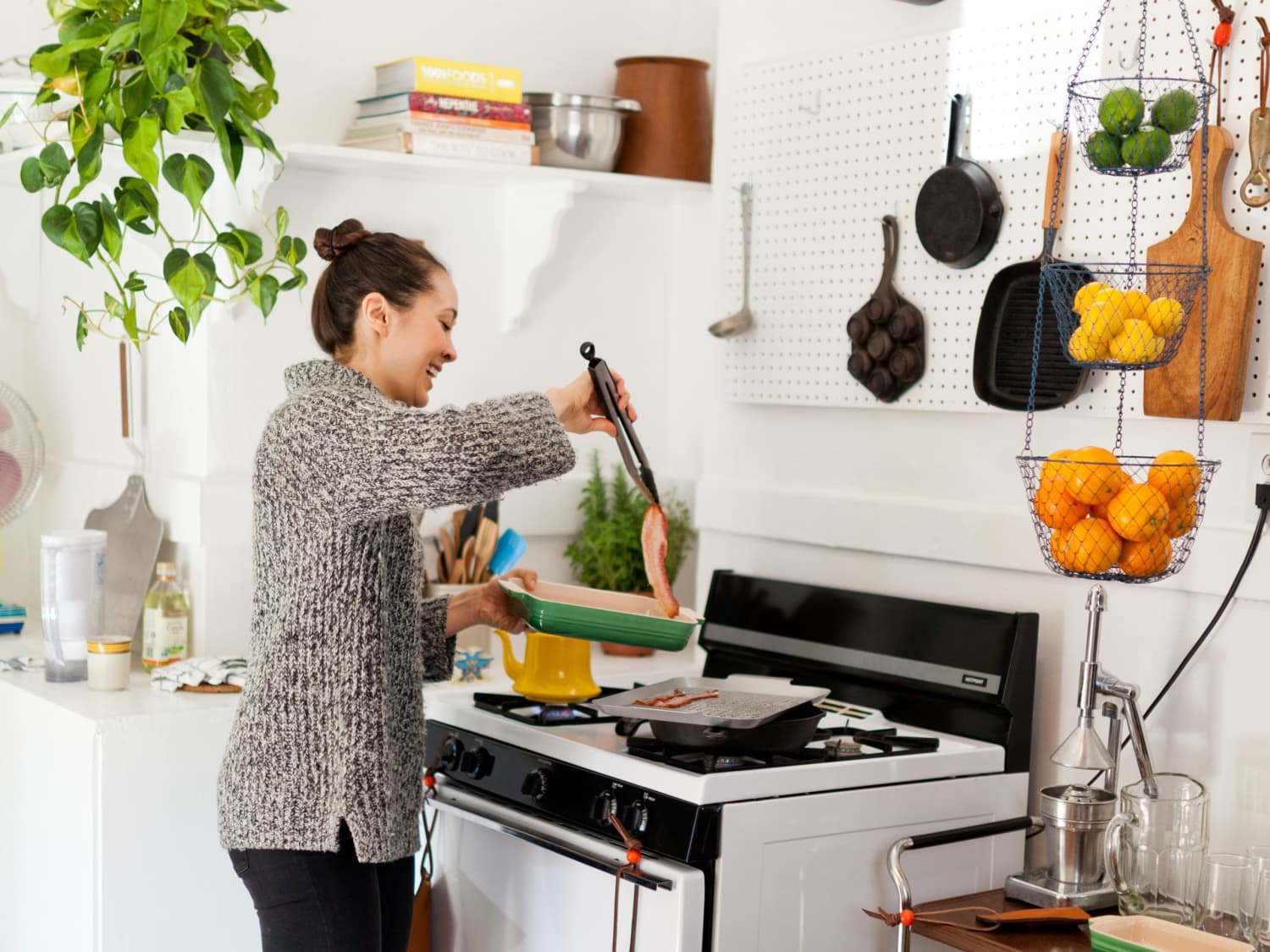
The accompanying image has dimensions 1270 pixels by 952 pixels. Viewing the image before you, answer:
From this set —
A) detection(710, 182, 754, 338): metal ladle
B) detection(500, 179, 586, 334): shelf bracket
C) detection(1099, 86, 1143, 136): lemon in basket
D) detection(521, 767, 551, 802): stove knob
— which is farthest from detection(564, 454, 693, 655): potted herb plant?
detection(1099, 86, 1143, 136): lemon in basket

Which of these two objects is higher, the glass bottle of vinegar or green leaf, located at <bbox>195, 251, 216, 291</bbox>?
green leaf, located at <bbox>195, 251, 216, 291</bbox>

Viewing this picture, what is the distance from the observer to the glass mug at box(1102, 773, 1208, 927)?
1810mm

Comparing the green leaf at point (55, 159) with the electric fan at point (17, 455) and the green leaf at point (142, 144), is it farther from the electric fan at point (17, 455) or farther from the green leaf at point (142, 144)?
the electric fan at point (17, 455)

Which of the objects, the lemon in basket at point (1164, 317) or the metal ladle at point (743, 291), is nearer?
the lemon in basket at point (1164, 317)

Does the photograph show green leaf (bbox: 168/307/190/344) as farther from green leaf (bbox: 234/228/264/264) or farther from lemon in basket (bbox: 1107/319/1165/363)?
lemon in basket (bbox: 1107/319/1165/363)

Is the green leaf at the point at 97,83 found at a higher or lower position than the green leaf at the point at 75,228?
higher

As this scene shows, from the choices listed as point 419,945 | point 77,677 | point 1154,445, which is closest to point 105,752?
point 77,677

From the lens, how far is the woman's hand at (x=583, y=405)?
188cm

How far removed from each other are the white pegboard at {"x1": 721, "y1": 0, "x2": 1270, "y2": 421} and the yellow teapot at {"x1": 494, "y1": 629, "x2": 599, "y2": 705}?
649 millimetres

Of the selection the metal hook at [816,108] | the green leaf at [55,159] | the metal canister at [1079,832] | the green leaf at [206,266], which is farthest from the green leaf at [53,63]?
the metal canister at [1079,832]

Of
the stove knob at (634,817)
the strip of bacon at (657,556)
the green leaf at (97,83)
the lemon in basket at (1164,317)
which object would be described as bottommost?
the stove knob at (634,817)

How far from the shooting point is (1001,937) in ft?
6.07

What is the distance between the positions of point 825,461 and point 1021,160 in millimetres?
633

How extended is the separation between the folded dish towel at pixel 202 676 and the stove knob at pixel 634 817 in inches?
32.1
